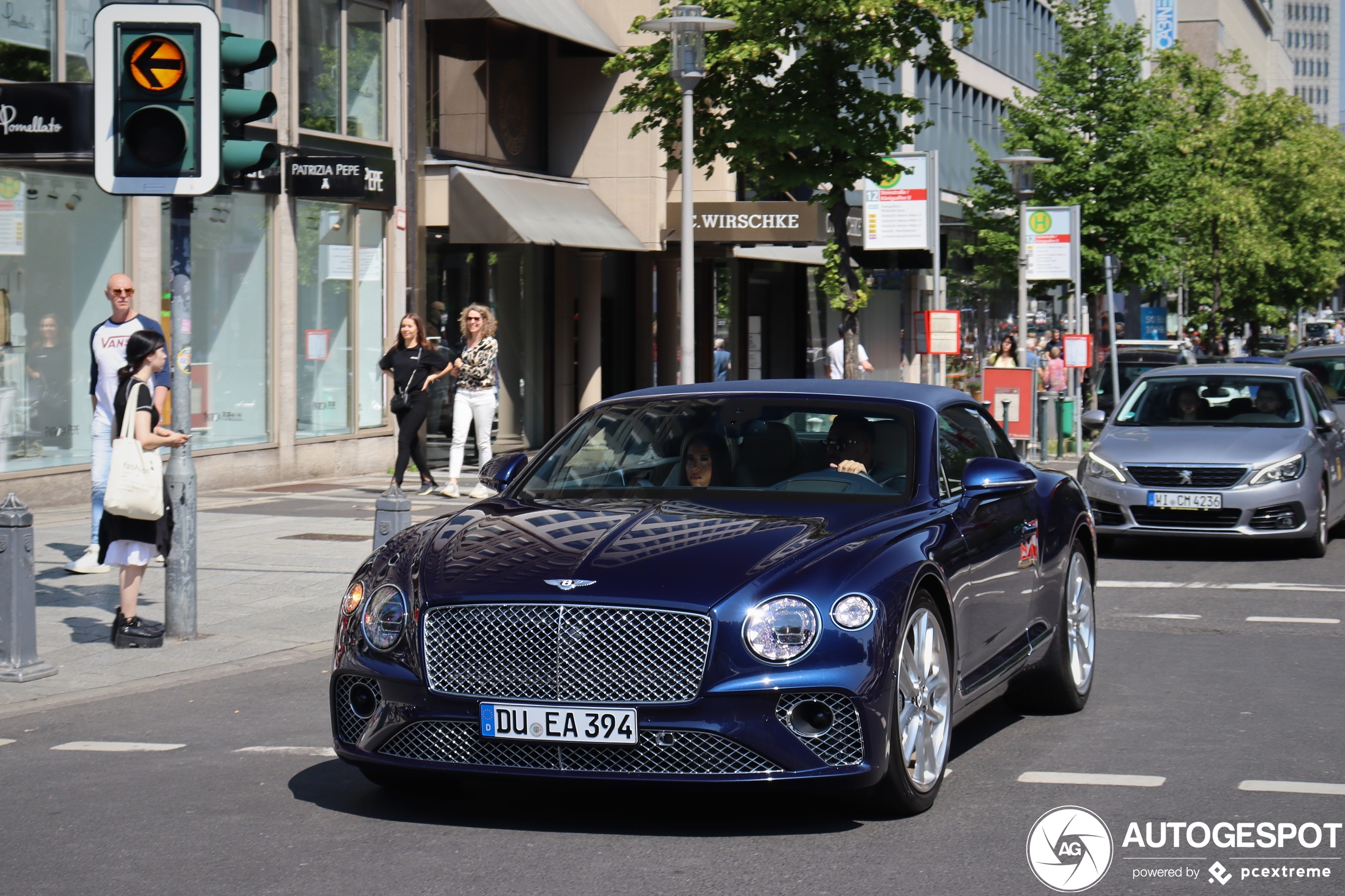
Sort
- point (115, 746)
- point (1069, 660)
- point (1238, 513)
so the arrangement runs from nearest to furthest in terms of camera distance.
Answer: point (115, 746)
point (1069, 660)
point (1238, 513)

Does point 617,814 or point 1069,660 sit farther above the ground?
point 1069,660

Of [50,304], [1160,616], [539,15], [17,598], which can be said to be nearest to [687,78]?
[50,304]

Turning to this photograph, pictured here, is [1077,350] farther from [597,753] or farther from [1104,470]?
[597,753]

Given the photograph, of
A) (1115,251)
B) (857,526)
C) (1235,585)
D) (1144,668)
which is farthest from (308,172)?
(1115,251)

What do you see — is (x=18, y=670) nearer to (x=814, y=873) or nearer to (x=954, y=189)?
(x=814, y=873)

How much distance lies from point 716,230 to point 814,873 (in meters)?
22.1

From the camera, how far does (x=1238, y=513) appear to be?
45.5 ft

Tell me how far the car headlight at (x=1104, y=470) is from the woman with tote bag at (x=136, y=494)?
24.9 ft

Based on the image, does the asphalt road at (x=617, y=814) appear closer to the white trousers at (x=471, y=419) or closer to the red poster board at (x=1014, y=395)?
the white trousers at (x=471, y=419)

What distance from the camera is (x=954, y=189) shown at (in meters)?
46.2

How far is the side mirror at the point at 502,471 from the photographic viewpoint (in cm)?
714

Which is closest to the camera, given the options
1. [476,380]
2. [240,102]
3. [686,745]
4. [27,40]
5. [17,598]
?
[686,745]

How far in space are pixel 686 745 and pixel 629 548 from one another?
0.68 metres

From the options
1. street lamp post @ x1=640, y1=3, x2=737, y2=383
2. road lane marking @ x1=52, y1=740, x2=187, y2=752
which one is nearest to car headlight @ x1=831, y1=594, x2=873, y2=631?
road lane marking @ x1=52, y1=740, x2=187, y2=752
